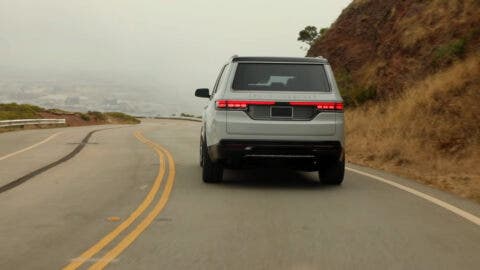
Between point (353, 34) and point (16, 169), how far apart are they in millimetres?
24158

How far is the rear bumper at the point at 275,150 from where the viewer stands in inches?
400

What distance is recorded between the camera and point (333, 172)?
1108 centimetres

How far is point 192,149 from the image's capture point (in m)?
20.0

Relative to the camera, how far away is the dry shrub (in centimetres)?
1350

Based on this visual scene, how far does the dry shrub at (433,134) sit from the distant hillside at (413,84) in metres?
0.02

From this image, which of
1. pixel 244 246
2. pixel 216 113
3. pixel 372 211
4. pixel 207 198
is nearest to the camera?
pixel 244 246

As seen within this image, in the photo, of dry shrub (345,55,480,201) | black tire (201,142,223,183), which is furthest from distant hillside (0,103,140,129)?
black tire (201,142,223,183)

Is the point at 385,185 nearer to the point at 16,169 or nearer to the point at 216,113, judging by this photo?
the point at 216,113

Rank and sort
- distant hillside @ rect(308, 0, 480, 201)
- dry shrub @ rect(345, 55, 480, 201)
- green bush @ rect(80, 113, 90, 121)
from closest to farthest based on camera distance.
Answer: dry shrub @ rect(345, 55, 480, 201)
distant hillside @ rect(308, 0, 480, 201)
green bush @ rect(80, 113, 90, 121)

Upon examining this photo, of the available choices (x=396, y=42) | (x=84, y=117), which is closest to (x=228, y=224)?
(x=396, y=42)

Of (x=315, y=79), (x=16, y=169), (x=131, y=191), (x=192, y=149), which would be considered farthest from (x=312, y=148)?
(x=192, y=149)

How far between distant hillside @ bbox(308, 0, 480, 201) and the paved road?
245 centimetres

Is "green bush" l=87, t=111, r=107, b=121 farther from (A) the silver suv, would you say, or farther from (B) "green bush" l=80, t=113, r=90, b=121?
(A) the silver suv

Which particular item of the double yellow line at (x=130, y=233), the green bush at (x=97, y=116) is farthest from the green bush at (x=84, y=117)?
the double yellow line at (x=130, y=233)
